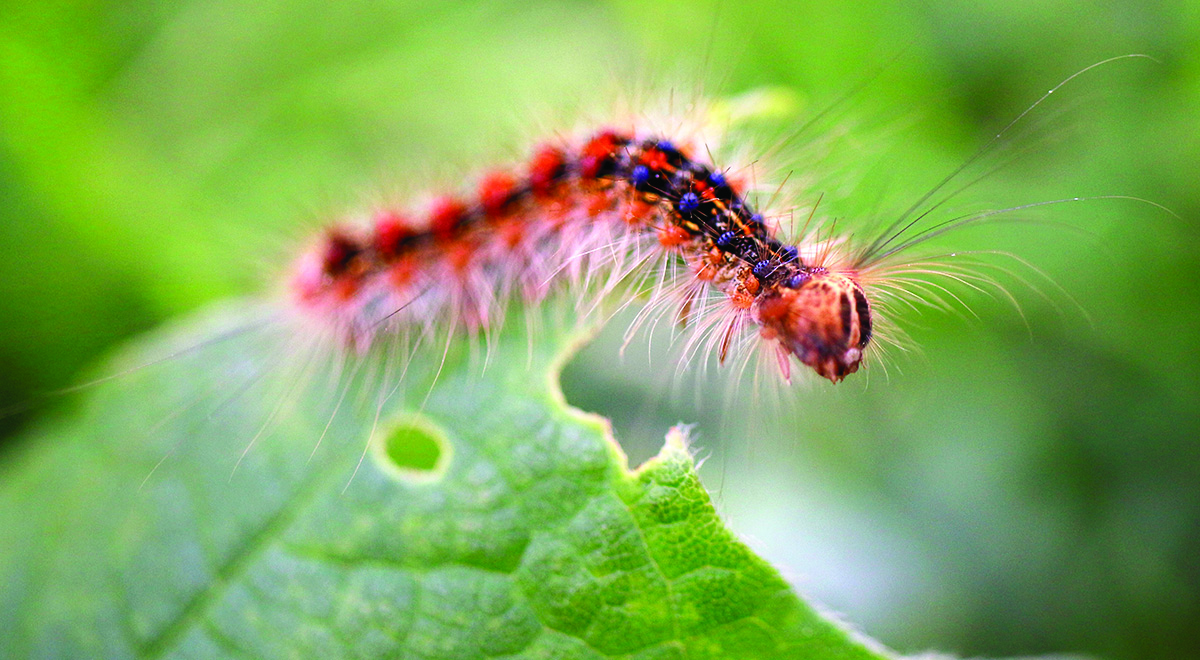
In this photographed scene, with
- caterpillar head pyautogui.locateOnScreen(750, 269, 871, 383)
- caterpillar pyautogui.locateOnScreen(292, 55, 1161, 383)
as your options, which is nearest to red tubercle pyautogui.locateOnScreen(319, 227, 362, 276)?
caterpillar pyautogui.locateOnScreen(292, 55, 1161, 383)

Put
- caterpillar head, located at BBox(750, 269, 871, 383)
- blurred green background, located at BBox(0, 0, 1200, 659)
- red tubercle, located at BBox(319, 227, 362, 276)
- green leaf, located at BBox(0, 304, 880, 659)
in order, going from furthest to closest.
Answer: red tubercle, located at BBox(319, 227, 362, 276) → blurred green background, located at BBox(0, 0, 1200, 659) → caterpillar head, located at BBox(750, 269, 871, 383) → green leaf, located at BBox(0, 304, 880, 659)

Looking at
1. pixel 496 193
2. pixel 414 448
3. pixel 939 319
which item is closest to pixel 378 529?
pixel 414 448

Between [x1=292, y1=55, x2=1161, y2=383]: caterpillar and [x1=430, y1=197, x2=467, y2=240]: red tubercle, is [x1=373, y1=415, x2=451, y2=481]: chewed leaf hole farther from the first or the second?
[x1=430, y1=197, x2=467, y2=240]: red tubercle

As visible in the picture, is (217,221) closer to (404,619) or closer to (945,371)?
(404,619)

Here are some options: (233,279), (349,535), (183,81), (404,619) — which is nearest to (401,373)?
(349,535)

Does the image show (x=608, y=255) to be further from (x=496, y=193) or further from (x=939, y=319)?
(x=939, y=319)

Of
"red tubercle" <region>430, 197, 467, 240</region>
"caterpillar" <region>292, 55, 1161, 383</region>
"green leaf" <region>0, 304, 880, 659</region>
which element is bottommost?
"green leaf" <region>0, 304, 880, 659</region>

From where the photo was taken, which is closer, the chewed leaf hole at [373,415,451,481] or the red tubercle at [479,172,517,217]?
the chewed leaf hole at [373,415,451,481]
